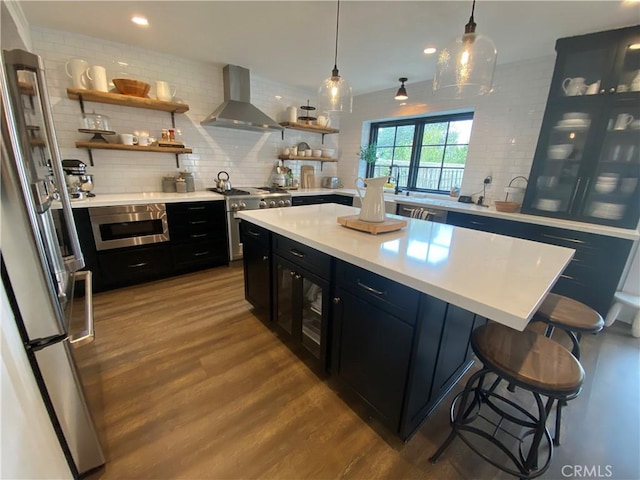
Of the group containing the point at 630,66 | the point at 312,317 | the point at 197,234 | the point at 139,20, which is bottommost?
the point at 312,317

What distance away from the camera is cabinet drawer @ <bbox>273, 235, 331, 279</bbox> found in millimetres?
1519

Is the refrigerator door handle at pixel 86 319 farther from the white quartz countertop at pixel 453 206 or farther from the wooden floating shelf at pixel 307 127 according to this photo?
the wooden floating shelf at pixel 307 127

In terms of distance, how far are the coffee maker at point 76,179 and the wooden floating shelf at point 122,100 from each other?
0.67 meters

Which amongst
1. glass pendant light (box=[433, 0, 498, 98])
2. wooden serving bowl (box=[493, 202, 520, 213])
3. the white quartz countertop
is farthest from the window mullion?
glass pendant light (box=[433, 0, 498, 98])

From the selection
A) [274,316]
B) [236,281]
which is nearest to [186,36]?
[236,281]

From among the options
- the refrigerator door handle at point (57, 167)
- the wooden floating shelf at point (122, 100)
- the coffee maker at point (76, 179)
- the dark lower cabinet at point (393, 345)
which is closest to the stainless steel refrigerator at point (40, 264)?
the refrigerator door handle at point (57, 167)

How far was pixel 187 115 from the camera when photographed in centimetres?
343

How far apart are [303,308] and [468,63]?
1684 millimetres

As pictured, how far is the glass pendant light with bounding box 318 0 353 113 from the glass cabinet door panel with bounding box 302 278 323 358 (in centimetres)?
124

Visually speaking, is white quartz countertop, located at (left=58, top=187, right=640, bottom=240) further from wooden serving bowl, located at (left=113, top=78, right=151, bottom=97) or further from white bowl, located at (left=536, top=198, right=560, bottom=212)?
wooden serving bowl, located at (left=113, top=78, right=151, bottom=97)

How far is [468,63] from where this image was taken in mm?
1438

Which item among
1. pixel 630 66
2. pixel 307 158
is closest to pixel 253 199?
pixel 307 158

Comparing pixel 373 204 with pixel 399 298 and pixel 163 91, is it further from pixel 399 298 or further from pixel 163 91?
pixel 163 91

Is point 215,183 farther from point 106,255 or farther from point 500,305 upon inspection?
point 500,305
